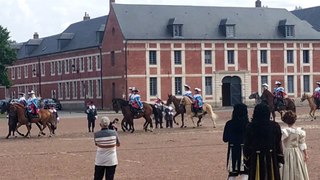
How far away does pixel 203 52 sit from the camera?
224 ft

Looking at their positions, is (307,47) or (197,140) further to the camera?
(307,47)

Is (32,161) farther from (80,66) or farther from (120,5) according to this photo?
(80,66)

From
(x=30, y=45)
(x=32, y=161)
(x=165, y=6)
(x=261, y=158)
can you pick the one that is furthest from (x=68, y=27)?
(x=261, y=158)

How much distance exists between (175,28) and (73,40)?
1782cm

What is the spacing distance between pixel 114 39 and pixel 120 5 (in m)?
3.16

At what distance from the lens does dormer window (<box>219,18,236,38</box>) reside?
227 feet

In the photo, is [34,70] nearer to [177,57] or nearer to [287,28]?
[177,57]

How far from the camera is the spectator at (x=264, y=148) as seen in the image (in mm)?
11312

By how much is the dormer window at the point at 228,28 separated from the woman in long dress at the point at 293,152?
5771cm

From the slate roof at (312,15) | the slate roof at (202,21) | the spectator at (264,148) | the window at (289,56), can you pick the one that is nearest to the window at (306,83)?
the window at (289,56)

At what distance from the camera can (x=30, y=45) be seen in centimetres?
9300

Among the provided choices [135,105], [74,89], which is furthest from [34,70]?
[135,105]

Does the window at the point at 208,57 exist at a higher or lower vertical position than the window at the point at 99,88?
higher

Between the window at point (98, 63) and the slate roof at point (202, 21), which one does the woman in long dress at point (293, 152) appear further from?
the window at point (98, 63)
